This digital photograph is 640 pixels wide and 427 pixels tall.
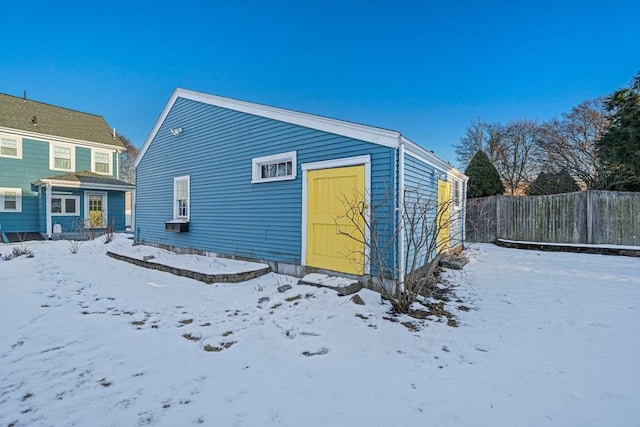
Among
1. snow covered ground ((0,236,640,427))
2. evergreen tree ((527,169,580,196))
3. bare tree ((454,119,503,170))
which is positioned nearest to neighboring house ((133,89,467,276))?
snow covered ground ((0,236,640,427))

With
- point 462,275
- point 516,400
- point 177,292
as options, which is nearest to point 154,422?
point 516,400

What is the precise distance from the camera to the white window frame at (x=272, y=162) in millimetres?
6313

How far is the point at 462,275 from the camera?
6684 millimetres

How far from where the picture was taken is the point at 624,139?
1099 centimetres

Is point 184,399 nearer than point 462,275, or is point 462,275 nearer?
point 184,399

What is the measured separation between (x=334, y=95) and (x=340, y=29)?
3.50 m

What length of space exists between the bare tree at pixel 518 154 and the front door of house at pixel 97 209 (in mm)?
23689

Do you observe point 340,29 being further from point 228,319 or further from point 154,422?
point 154,422

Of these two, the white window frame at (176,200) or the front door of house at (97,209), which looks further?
the front door of house at (97,209)

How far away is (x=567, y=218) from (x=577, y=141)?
901 cm

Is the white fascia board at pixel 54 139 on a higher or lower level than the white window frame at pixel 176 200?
higher

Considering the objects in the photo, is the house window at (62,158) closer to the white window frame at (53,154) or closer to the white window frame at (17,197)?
the white window frame at (53,154)

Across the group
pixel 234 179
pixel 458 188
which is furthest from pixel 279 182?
pixel 458 188

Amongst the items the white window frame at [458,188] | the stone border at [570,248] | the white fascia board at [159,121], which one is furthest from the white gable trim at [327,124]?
the stone border at [570,248]
